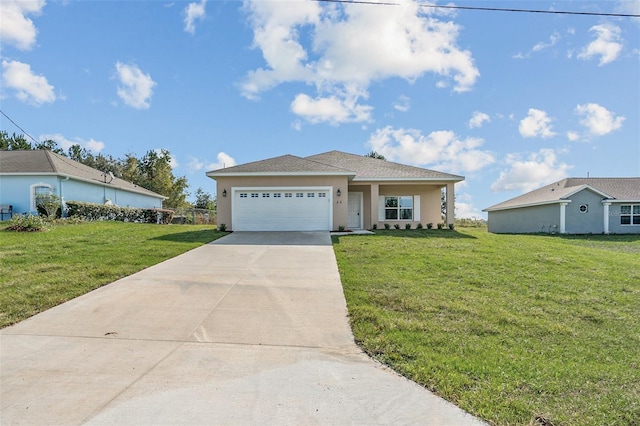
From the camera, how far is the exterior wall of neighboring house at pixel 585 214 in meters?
20.9

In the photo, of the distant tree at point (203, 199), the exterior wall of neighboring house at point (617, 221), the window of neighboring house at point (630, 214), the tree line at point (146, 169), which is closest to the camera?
the exterior wall of neighboring house at point (617, 221)

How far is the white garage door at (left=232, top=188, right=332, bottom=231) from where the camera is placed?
15.2m

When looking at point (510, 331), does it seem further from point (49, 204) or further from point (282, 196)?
point (49, 204)

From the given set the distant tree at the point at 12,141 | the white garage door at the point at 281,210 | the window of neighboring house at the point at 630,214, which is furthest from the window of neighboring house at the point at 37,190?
the window of neighboring house at the point at 630,214

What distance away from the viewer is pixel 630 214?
70.8ft

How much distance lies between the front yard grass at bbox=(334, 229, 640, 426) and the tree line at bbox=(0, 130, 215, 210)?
1249 inches

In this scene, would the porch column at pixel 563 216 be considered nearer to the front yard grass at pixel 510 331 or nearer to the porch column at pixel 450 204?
the porch column at pixel 450 204

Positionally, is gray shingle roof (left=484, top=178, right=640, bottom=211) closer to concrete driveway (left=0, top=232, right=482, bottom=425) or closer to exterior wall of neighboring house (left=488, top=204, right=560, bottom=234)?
exterior wall of neighboring house (left=488, top=204, right=560, bottom=234)

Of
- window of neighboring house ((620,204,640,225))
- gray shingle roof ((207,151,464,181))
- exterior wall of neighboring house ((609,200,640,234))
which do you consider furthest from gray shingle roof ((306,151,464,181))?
window of neighboring house ((620,204,640,225))

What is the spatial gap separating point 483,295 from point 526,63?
10759mm

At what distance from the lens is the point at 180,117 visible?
18312 millimetres

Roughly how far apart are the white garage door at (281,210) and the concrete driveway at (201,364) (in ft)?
28.8

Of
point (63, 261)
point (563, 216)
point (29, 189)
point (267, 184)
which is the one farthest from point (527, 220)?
point (29, 189)

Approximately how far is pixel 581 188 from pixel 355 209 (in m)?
14.5
